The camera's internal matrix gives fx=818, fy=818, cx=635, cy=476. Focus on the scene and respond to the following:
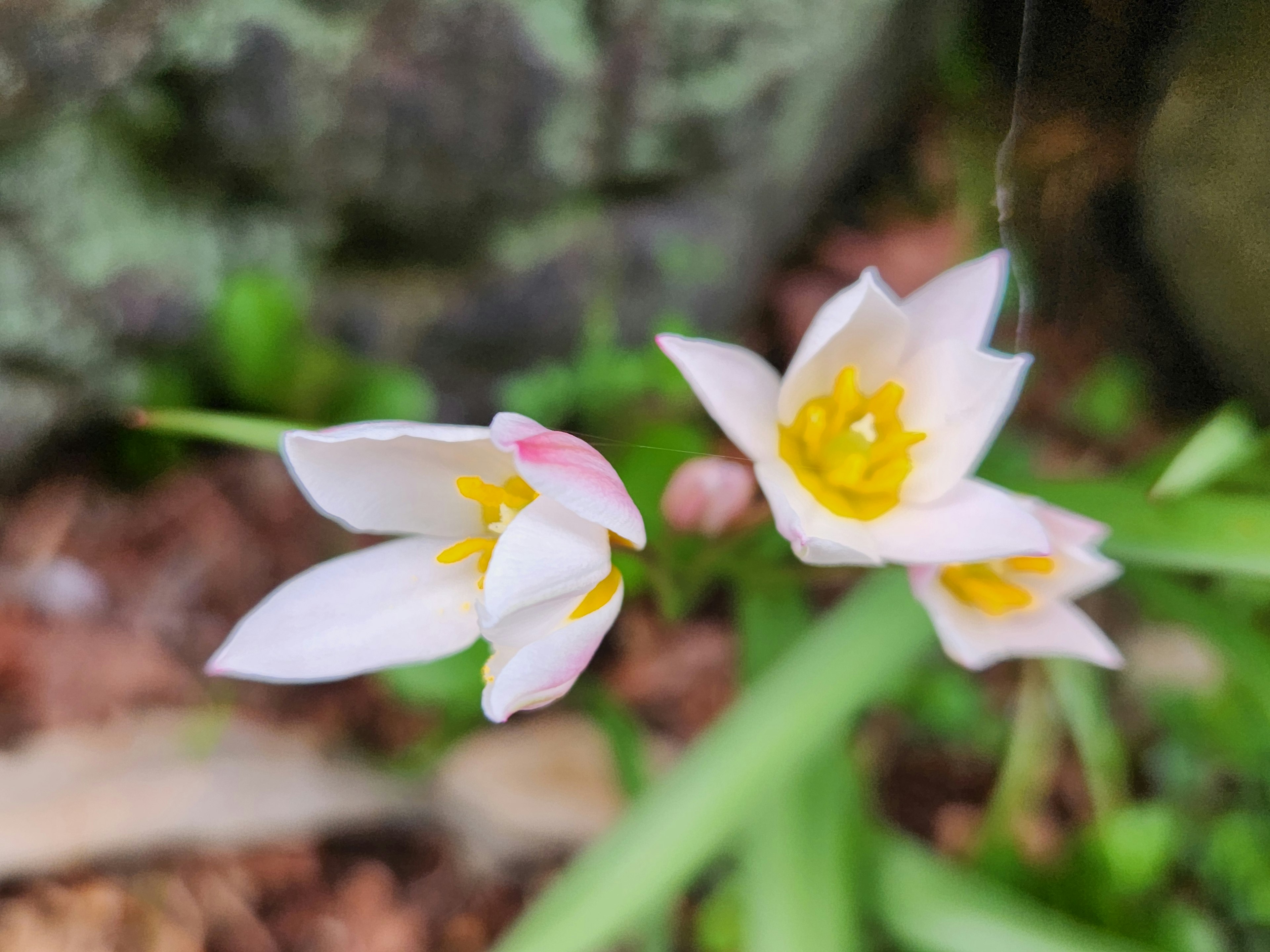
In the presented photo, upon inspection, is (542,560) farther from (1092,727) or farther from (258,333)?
(1092,727)

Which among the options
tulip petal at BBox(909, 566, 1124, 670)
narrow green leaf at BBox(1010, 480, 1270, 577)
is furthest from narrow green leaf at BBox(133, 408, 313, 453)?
narrow green leaf at BBox(1010, 480, 1270, 577)

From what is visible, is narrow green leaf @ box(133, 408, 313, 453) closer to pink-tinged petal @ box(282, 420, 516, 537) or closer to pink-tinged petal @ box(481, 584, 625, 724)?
pink-tinged petal @ box(282, 420, 516, 537)

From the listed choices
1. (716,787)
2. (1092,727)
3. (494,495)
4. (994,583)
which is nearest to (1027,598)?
(994,583)

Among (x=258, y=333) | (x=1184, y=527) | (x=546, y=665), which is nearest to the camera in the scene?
(x=546, y=665)

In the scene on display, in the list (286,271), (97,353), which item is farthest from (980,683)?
(97,353)

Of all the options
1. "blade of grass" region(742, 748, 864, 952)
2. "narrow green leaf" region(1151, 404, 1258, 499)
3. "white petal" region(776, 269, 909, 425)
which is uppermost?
"white petal" region(776, 269, 909, 425)

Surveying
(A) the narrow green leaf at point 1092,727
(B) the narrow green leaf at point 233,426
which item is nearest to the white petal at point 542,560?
(B) the narrow green leaf at point 233,426
